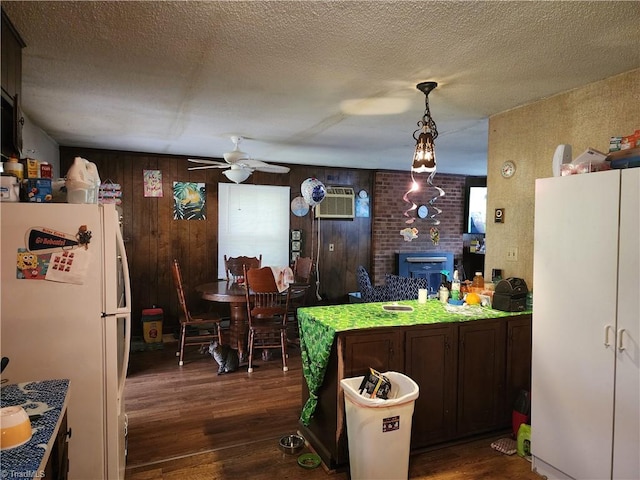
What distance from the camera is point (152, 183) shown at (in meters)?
5.43

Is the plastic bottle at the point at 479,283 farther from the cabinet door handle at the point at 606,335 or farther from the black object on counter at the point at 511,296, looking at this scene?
the cabinet door handle at the point at 606,335

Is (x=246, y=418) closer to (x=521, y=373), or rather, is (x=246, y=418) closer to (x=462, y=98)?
(x=521, y=373)

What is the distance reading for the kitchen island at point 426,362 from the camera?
2441mm

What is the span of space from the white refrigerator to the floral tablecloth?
3.60ft

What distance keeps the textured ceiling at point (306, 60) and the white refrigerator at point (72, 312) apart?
904 millimetres

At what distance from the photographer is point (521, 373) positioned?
2920 millimetres

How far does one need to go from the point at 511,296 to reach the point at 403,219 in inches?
161

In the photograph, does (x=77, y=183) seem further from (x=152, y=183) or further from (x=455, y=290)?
(x=152, y=183)

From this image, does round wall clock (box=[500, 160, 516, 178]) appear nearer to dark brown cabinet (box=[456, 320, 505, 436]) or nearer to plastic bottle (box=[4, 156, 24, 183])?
dark brown cabinet (box=[456, 320, 505, 436])

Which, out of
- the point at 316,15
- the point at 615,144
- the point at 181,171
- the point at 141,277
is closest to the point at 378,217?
the point at 181,171

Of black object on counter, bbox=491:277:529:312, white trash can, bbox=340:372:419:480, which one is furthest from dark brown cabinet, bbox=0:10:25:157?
black object on counter, bbox=491:277:529:312

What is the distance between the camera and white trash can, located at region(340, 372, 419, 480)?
2.13 meters

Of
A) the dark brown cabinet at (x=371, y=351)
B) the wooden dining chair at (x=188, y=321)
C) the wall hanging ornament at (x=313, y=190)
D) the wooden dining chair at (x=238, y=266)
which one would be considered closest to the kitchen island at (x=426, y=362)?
the dark brown cabinet at (x=371, y=351)

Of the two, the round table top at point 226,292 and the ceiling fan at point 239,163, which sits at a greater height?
the ceiling fan at point 239,163
